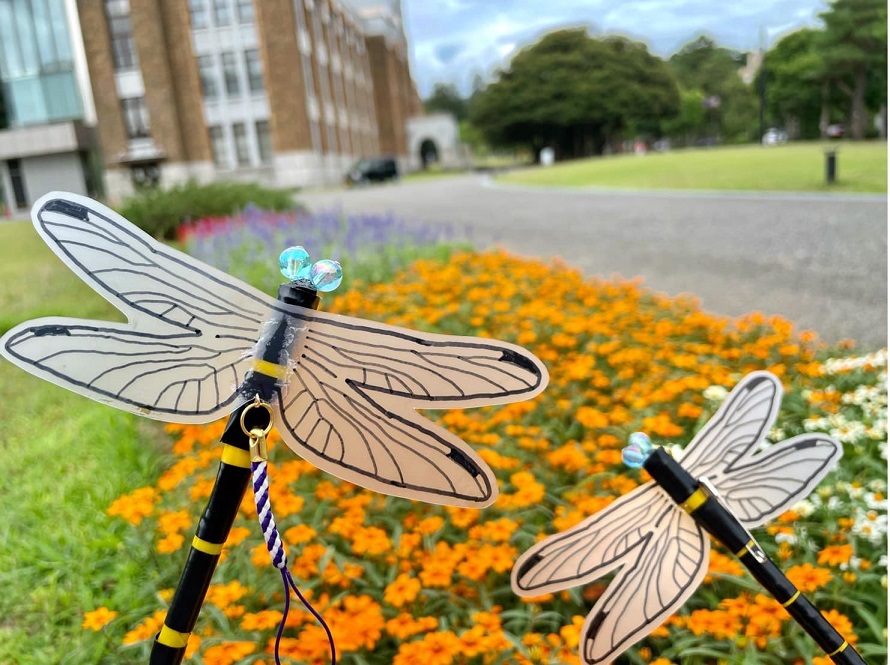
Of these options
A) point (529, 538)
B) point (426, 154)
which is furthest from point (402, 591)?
point (426, 154)

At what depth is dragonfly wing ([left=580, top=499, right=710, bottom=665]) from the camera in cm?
34

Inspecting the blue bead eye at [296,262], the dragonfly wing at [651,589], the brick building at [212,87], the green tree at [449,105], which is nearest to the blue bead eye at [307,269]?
the blue bead eye at [296,262]

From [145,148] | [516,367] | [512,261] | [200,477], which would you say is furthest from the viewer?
[512,261]

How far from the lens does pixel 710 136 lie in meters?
0.84

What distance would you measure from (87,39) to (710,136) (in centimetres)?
88

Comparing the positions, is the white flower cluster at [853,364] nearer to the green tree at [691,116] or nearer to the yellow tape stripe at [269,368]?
the green tree at [691,116]

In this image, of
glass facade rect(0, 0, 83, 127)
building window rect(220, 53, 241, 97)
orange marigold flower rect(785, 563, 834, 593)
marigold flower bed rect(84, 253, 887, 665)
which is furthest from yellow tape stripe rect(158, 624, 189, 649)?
building window rect(220, 53, 241, 97)

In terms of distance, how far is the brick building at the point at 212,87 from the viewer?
37.7 inches

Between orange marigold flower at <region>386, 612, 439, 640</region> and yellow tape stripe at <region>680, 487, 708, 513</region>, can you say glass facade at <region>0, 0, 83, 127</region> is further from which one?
yellow tape stripe at <region>680, 487, 708, 513</region>

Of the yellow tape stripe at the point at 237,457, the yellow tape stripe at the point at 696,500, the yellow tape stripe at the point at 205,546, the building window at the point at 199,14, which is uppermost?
the building window at the point at 199,14

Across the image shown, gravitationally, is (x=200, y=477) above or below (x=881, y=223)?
below

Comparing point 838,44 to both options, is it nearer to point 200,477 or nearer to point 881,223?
point 881,223

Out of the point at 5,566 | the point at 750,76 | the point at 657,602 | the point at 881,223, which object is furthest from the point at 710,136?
the point at 5,566

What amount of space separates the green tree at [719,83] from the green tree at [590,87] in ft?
0.14
